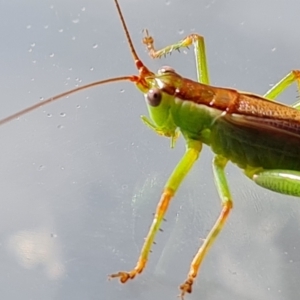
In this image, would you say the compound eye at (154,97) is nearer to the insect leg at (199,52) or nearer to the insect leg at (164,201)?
the insect leg at (164,201)

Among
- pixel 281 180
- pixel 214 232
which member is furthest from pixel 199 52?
pixel 214 232

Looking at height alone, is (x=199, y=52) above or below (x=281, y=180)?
above

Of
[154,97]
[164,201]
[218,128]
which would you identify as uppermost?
[154,97]

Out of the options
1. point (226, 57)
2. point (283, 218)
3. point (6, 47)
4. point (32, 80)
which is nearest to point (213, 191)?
point (283, 218)

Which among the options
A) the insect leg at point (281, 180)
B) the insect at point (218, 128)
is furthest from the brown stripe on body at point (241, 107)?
the insect leg at point (281, 180)

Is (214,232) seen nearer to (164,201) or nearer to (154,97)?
(164,201)

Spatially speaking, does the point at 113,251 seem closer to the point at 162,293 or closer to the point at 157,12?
the point at 162,293

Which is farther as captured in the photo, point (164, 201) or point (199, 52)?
point (199, 52)
